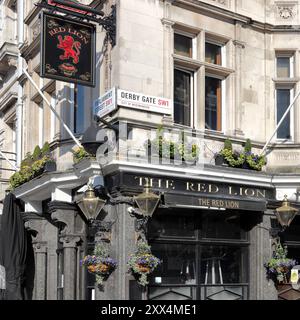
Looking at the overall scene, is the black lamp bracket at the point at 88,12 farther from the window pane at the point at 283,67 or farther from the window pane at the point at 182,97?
the window pane at the point at 283,67

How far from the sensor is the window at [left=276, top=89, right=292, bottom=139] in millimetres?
15570

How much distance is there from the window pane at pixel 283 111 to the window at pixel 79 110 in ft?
15.4

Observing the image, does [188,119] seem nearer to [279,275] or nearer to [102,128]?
[102,128]

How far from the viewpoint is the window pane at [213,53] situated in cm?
1510

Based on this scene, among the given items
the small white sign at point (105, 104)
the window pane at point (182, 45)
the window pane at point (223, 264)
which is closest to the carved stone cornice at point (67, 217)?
the small white sign at point (105, 104)

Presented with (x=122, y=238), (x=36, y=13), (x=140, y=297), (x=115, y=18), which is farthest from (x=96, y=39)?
(x=140, y=297)

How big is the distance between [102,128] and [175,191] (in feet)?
6.64

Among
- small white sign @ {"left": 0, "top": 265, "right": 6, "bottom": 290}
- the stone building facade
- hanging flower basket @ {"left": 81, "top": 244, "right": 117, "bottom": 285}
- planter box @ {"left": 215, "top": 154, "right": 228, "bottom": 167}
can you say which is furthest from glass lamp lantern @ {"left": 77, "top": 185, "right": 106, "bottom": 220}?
small white sign @ {"left": 0, "top": 265, "right": 6, "bottom": 290}

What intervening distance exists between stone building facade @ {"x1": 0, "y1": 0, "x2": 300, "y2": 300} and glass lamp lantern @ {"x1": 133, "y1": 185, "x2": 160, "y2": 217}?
40 cm

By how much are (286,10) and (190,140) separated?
441 centimetres

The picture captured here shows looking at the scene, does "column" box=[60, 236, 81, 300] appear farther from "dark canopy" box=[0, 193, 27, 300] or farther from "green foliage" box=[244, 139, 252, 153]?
"green foliage" box=[244, 139, 252, 153]

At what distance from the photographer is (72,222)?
14.5 m

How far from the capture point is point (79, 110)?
15.0 m

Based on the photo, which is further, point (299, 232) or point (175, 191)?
point (299, 232)
